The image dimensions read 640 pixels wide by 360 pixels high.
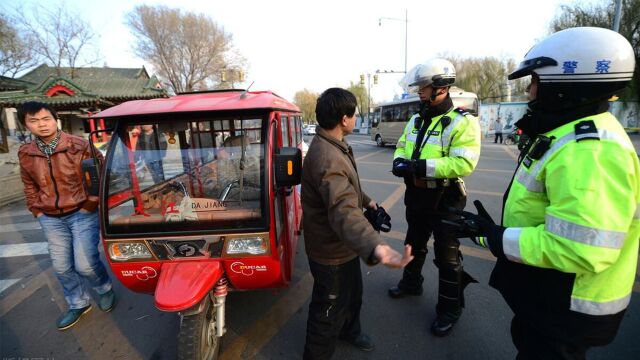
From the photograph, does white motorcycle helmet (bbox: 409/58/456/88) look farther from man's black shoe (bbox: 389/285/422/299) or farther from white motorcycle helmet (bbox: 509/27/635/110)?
man's black shoe (bbox: 389/285/422/299)

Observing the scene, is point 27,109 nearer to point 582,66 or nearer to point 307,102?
point 582,66

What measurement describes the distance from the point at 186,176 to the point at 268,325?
58.8 inches

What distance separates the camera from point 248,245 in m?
2.15

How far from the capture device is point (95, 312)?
3016mm

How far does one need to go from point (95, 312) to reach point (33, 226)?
4.11 metres

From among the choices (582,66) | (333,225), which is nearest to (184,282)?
(333,225)

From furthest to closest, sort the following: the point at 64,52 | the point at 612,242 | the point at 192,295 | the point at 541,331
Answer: the point at 64,52 → the point at 192,295 → the point at 541,331 → the point at 612,242

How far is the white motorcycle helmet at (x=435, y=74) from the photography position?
242 centimetres

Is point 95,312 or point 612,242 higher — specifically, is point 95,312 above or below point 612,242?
below

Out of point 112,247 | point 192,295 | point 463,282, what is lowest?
point 463,282

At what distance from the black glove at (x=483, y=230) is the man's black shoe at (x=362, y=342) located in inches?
52.3

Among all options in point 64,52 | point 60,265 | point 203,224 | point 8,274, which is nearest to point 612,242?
point 203,224

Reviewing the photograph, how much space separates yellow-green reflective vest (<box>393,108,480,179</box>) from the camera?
7.50 feet

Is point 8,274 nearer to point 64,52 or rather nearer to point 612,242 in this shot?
point 612,242
